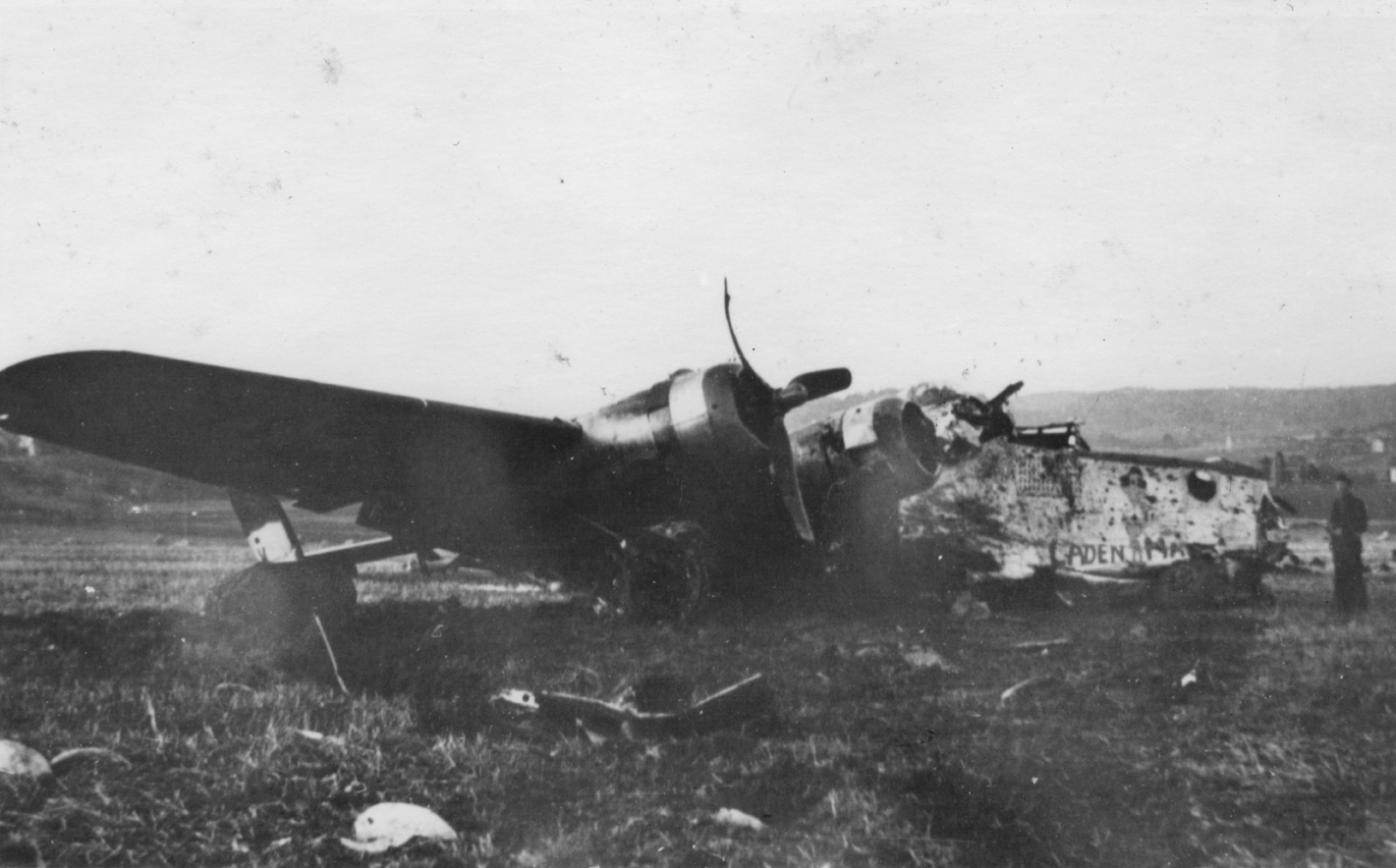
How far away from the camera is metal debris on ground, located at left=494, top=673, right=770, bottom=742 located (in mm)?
3973

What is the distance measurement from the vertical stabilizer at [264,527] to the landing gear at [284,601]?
16cm

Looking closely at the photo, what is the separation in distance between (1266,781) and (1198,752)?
1.02ft

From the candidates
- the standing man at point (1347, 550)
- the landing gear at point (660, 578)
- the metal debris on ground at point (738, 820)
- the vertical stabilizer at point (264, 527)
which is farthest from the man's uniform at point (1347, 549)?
the vertical stabilizer at point (264, 527)

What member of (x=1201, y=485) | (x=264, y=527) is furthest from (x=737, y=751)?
(x=1201, y=485)

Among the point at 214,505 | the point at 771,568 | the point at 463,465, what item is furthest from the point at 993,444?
the point at 214,505

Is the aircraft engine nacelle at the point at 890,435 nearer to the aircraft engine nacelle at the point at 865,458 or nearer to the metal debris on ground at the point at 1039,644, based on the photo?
the aircraft engine nacelle at the point at 865,458

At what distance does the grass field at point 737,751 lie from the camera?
3143 mm

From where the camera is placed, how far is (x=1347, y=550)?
23.6ft

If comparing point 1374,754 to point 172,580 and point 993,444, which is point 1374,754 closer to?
point 993,444

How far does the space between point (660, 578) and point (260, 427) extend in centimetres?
325

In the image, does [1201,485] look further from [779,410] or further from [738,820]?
[738,820]

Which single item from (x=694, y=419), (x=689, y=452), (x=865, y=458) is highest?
(x=694, y=419)

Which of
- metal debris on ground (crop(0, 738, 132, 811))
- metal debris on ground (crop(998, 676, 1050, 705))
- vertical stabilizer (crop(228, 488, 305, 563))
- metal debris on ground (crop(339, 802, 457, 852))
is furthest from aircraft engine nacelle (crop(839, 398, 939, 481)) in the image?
metal debris on ground (crop(0, 738, 132, 811))

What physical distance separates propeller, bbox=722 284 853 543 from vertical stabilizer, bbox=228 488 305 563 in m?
4.10
